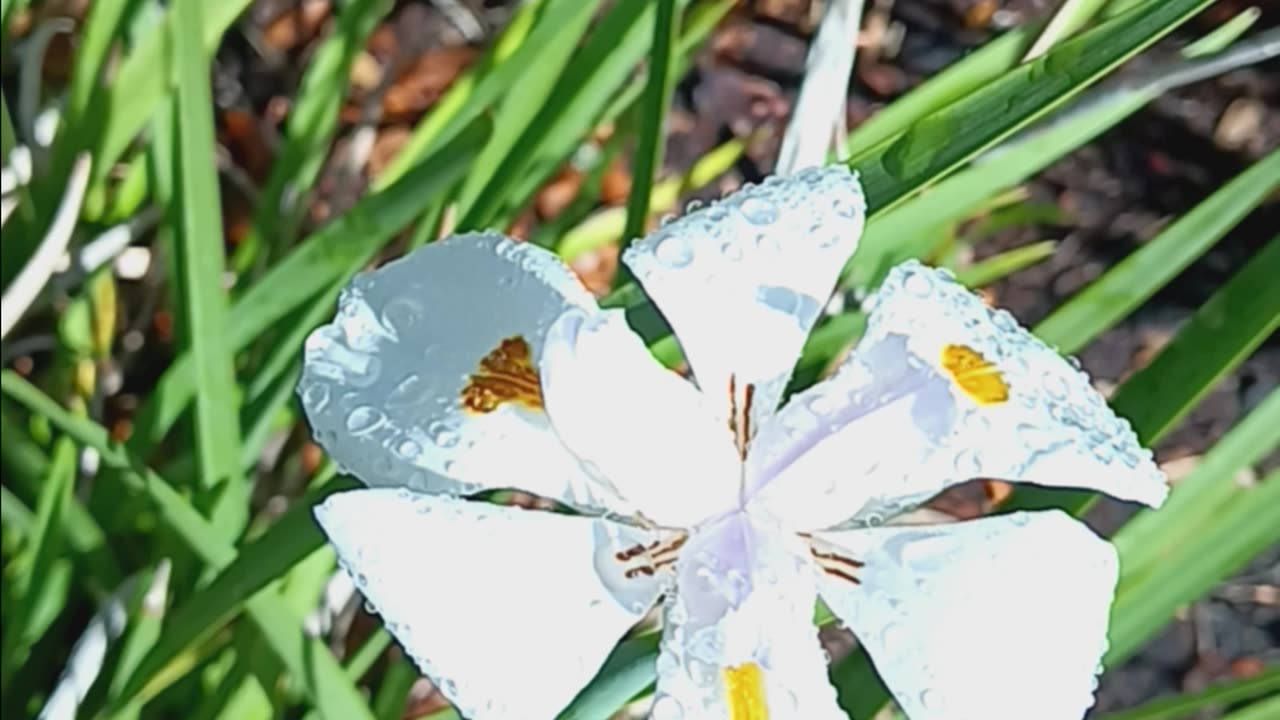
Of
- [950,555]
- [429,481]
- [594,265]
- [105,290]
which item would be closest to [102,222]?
[105,290]

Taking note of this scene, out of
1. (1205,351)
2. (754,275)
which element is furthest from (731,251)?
(1205,351)

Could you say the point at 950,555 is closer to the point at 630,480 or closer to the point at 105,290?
the point at 630,480

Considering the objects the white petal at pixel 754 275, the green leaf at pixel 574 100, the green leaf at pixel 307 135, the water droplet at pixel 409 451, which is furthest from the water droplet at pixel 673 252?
the green leaf at pixel 307 135

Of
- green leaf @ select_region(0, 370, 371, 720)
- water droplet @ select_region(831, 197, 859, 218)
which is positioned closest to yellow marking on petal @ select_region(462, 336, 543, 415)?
water droplet @ select_region(831, 197, 859, 218)

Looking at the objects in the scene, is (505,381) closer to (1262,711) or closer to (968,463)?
(968,463)

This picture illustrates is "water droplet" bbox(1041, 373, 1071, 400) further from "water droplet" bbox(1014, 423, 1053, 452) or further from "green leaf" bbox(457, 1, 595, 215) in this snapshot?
"green leaf" bbox(457, 1, 595, 215)
